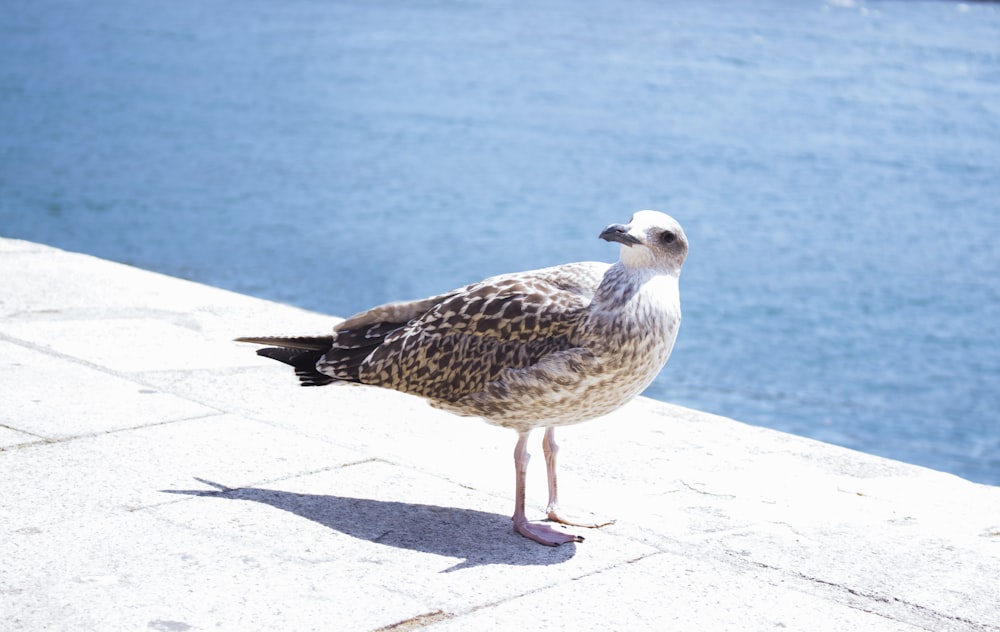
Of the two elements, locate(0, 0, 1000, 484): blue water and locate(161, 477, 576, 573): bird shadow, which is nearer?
locate(161, 477, 576, 573): bird shadow

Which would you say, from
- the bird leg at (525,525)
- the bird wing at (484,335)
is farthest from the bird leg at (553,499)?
the bird wing at (484,335)

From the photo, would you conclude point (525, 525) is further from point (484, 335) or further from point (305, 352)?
point (305, 352)

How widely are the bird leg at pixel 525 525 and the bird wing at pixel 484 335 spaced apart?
0.32 metres

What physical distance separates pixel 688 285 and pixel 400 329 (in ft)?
49.3

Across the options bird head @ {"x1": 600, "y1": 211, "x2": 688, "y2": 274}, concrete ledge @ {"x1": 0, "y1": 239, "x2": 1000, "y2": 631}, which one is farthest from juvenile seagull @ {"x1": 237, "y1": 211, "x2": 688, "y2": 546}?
concrete ledge @ {"x1": 0, "y1": 239, "x2": 1000, "y2": 631}

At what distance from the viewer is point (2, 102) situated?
112 ft

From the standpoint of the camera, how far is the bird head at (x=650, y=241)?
4598 mm

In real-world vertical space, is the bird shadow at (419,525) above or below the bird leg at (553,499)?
below

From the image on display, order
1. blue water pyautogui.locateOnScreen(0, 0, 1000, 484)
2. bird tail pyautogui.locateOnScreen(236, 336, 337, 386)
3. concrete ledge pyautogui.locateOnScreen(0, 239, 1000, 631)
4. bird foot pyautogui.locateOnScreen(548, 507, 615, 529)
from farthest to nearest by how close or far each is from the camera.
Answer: blue water pyautogui.locateOnScreen(0, 0, 1000, 484)
bird tail pyautogui.locateOnScreen(236, 336, 337, 386)
bird foot pyautogui.locateOnScreen(548, 507, 615, 529)
concrete ledge pyautogui.locateOnScreen(0, 239, 1000, 631)

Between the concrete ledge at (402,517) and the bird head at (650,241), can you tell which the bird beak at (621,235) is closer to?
the bird head at (650,241)

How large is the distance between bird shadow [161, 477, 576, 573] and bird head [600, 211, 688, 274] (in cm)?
110

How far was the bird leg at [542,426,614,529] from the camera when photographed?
488cm

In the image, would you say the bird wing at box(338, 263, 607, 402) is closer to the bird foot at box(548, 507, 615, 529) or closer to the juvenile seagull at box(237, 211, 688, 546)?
the juvenile seagull at box(237, 211, 688, 546)

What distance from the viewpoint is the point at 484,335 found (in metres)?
4.87
